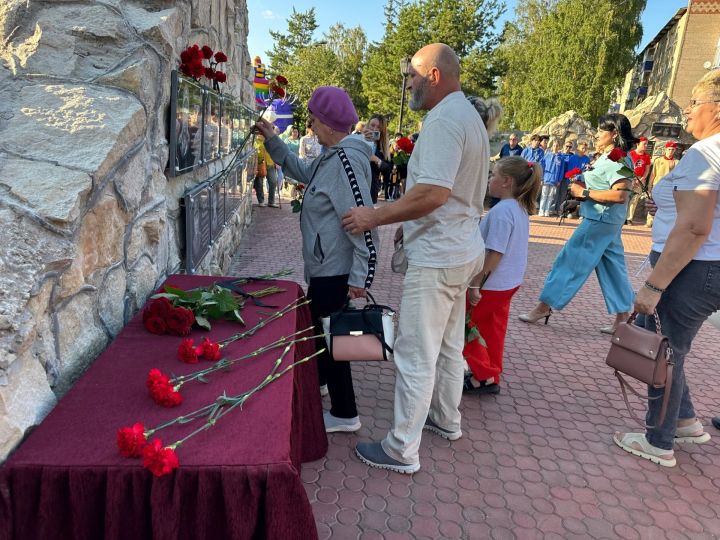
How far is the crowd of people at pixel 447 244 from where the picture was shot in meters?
A: 2.25

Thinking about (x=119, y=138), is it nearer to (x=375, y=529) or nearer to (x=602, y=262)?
(x=375, y=529)

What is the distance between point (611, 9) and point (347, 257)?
32.8 m

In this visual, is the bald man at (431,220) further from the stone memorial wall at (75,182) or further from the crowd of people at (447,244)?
the stone memorial wall at (75,182)

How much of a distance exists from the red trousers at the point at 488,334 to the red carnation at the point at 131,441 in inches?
96.8

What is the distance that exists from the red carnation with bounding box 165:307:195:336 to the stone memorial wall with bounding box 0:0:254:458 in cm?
25

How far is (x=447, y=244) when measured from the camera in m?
2.30

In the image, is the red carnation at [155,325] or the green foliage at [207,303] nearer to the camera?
the red carnation at [155,325]

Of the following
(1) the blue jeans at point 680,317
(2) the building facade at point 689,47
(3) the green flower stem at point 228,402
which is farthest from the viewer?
(2) the building facade at point 689,47

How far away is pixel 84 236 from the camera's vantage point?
1.72 meters

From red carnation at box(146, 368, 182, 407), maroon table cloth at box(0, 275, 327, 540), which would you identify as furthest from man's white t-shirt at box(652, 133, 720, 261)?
red carnation at box(146, 368, 182, 407)

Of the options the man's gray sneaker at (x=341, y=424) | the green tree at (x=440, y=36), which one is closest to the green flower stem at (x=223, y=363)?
the man's gray sneaker at (x=341, y=424)

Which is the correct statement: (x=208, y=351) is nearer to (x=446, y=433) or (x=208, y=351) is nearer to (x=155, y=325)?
(x=155, y=325)

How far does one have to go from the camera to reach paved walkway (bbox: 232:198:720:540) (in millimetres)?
→ 2322

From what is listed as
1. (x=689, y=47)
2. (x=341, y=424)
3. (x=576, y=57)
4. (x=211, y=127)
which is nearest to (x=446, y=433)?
(x=341, y=424)
